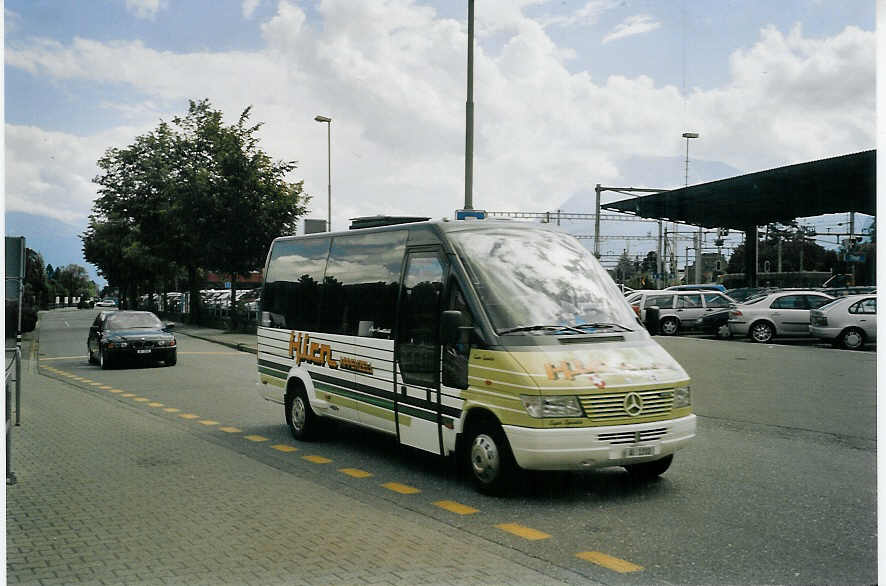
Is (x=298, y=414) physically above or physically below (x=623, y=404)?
below

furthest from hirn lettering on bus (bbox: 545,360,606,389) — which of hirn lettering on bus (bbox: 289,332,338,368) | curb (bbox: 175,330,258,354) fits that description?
curb (bbox: 175,330,258,354)

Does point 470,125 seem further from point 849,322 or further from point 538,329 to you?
point 849,322

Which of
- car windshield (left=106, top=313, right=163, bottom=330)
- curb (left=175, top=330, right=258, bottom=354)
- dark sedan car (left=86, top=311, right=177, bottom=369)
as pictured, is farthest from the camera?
curb (left=175, top=330, right=258, bottom=354)

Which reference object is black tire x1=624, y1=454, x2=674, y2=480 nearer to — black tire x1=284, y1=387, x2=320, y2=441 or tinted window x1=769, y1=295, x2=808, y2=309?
black tire x1=284, y1=387, x2=320, y2=441

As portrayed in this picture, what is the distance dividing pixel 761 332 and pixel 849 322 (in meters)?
3.56

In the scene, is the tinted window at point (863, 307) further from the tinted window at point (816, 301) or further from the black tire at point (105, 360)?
the black tire at point (105, 360)

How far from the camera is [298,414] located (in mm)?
11305

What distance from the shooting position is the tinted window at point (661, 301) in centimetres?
3356

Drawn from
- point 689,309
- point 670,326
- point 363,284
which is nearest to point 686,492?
point 363,284

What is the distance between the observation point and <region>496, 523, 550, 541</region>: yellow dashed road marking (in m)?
6.74

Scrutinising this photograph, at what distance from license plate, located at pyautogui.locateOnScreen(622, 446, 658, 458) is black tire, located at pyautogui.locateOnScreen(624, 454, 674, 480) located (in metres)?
0.66

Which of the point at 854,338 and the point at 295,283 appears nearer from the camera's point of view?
the point at 295,283

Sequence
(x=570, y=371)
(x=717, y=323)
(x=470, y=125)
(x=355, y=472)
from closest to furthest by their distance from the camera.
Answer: (x=570, y=371) → (x=355, y=472) → (x=470, y=125) → (x=717, y=323)

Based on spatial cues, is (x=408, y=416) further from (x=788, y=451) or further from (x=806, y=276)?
(x=806, y=276)
